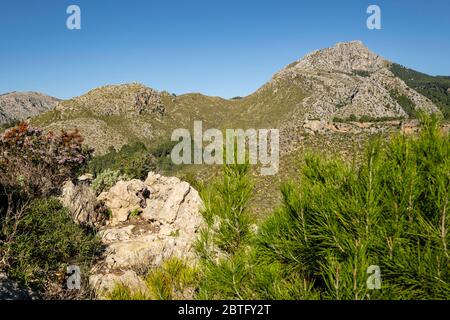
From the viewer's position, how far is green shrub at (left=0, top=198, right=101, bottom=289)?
8484mm

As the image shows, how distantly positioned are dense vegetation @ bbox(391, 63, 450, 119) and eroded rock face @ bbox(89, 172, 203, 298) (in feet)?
197

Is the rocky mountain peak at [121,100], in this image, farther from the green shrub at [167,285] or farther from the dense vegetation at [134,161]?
the green shrub at [167,285]

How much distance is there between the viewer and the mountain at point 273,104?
2581 inches

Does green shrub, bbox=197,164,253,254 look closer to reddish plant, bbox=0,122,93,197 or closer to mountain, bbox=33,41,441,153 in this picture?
reddish plant, bbox=0,122,93,197

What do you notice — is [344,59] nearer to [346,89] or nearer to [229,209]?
[346,89]

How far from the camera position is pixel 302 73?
337 feet

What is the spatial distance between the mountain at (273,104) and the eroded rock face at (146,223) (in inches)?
1139

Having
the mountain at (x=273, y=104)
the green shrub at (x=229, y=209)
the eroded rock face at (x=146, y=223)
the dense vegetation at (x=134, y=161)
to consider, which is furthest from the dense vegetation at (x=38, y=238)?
the mountain at (x=273, y=104)

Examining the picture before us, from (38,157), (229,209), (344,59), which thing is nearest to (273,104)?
(344,59)

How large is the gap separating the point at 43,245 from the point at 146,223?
7062 millimetres

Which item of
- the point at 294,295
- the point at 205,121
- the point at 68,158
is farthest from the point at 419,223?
the point at 205,121

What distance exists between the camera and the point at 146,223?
16.2 meters

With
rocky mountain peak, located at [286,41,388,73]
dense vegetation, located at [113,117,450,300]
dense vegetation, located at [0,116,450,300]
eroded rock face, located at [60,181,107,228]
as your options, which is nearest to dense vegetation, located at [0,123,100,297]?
eroded rock face, located at [60,181,107,228]
